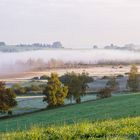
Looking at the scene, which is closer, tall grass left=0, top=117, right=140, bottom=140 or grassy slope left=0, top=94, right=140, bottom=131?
tall grass left=0, top=117, right=140, bottom=140

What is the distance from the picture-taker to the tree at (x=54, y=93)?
86500mm

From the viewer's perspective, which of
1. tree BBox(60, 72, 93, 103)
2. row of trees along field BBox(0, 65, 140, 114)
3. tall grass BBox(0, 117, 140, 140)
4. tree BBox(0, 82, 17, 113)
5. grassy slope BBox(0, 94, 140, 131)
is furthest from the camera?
tree BBox(60, 72, 93, 103)

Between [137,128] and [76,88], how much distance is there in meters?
88.0

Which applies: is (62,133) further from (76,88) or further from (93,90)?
(93,90)

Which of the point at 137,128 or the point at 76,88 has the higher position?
the point at 137,128

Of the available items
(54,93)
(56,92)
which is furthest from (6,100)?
(56,92)

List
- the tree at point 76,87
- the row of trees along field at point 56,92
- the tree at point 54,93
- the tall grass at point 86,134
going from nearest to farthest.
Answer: the tall grass at point 86,134, the row of trees along field at point 56,92, the tree at point 54,93, the tree at point 76,87

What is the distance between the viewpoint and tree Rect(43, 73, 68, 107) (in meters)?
86.5

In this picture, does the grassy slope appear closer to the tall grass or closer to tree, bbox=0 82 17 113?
the tall grass

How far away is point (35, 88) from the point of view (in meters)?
135

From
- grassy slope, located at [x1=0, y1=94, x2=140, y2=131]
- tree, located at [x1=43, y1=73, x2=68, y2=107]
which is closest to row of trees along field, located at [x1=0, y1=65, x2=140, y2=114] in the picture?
tree, located at [x1=43, y1=73, x2=68, y2=107]

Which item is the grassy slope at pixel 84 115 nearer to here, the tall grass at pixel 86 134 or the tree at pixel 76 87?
the tall grass at pixel 86 134

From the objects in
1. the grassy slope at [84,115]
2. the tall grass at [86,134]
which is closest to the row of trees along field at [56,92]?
the grassy slope at [84,115]

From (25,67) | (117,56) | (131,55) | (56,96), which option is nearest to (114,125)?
(56,96)
